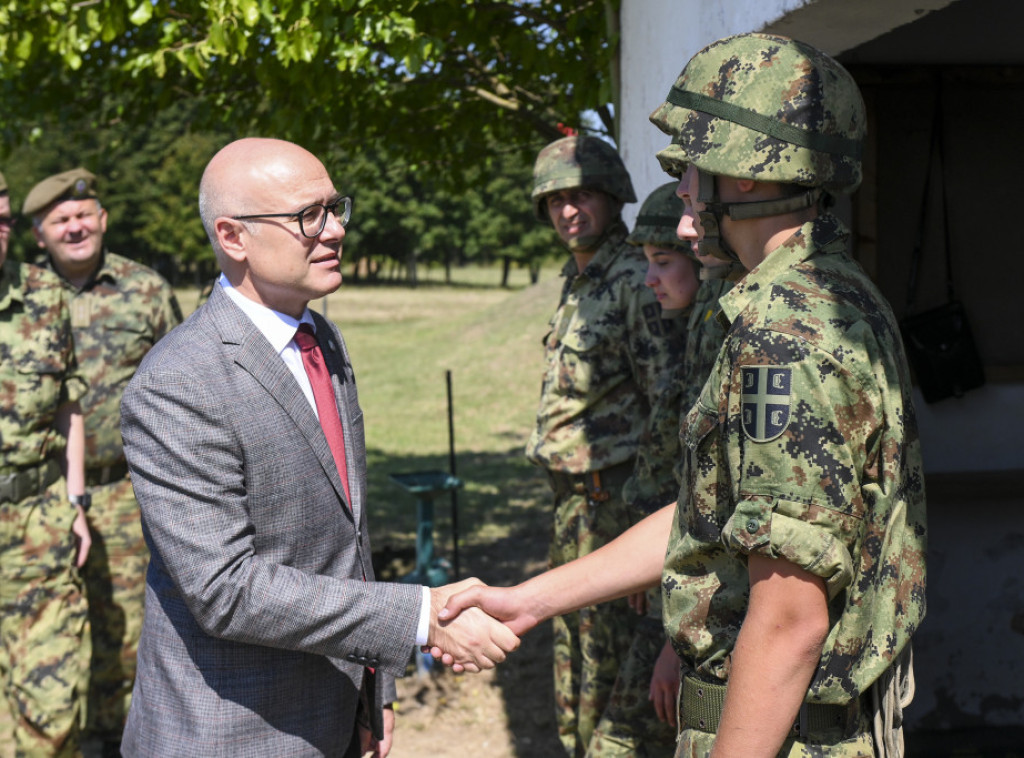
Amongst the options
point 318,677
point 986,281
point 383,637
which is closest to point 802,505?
point 383,637

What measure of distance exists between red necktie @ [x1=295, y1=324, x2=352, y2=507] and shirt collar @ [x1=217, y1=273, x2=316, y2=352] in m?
0.06

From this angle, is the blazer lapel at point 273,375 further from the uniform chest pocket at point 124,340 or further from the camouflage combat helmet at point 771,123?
the uniform chest pocket at point 124,340

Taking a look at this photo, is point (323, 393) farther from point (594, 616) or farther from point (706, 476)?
point (594, 616)

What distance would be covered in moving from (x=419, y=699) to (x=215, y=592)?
3.57m

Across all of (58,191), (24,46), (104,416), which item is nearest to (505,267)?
(24,46)

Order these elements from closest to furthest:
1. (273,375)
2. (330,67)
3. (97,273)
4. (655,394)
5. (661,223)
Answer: (273,375), (661,223), (655,394), (97,273), (330,67)

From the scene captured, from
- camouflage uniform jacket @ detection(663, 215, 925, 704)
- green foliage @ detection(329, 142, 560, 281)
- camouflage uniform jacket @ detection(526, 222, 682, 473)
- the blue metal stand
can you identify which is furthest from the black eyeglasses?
green foliage @ detection(329, 142, 560, 281)

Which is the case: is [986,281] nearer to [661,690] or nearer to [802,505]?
[661,690]

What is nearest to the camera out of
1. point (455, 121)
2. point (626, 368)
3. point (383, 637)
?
point (383, 637)

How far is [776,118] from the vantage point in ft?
6.31

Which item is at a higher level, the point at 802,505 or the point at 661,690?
the point at 802,505

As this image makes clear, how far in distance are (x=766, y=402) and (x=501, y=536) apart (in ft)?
23.2

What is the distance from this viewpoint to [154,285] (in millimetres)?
5418

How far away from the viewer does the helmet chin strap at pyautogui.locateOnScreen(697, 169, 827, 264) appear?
6.44 ft
